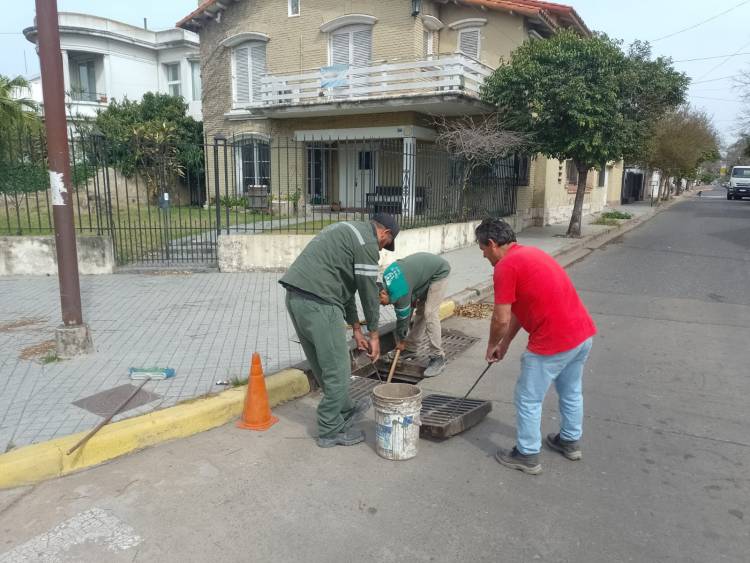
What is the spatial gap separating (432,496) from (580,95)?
40.2ft

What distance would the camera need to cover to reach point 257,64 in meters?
19.6

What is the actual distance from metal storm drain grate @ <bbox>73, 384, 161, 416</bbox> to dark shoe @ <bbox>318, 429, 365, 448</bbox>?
145 centimetres

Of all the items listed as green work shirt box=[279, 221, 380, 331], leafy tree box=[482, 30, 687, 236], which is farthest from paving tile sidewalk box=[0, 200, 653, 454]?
leafy tree box=[482, 30, 687, 236]

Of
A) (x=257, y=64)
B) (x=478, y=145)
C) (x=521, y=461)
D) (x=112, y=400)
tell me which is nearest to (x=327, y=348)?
(x=521, y=461)

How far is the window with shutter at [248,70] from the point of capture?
19500 mm

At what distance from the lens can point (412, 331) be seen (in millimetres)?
5785

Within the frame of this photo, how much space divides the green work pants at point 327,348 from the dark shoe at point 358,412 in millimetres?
91

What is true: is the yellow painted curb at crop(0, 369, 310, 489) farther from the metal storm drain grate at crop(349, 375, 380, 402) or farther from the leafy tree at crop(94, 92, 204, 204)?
the leafy tree at crop(94, 92, 204, 204)

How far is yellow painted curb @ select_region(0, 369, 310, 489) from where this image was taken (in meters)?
3.31

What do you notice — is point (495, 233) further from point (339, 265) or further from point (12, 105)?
point (12, 105)

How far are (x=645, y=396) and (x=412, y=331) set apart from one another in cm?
225

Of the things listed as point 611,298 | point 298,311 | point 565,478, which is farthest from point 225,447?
point 611,298

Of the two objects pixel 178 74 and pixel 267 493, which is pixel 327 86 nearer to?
pixel 178 74

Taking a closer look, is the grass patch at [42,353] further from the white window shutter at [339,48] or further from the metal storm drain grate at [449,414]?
the white window shutter at [339,48]
